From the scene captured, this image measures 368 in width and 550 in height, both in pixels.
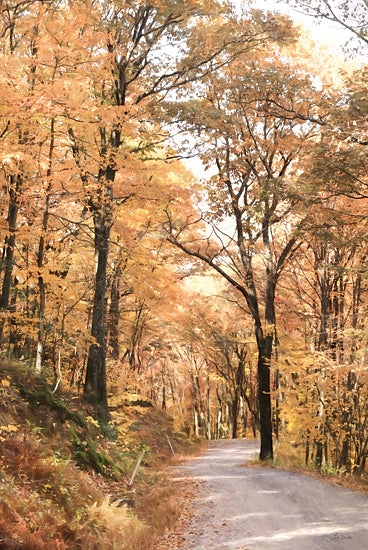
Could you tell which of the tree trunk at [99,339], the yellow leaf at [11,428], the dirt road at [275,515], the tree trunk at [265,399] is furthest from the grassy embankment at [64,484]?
the tree trunk at [265,399]

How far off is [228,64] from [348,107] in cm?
542

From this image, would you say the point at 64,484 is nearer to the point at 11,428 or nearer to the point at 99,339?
the point at 11,428

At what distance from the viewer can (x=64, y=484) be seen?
6309 mm

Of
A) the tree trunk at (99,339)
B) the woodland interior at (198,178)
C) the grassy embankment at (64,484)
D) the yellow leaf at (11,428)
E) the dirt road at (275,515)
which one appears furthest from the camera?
the tree trunk at (99,339)

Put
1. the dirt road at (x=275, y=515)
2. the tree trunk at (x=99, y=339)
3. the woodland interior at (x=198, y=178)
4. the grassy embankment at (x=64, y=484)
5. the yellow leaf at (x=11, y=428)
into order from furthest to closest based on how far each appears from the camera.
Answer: the tree trunk at (x=99, y=339) < the woodland interior at (x=198, y=178) < the yellow leaf at (x=11, y=428) < the dirt road at (x=275, y=515) < the grassy embankment at (x=64, y=484)

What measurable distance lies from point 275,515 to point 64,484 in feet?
10.8

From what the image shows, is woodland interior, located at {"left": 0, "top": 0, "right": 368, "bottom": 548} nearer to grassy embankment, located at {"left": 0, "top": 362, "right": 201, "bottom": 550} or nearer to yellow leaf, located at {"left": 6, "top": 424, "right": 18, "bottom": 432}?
grassy embankment, located at {"left": 0, "top": 362, "right": 201, "bottom": 550}

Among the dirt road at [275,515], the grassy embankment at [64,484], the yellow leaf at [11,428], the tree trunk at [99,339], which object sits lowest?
the dirt road at [275,515]

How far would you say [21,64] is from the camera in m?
8.06

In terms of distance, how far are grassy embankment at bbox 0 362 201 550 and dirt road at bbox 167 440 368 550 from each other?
701 mm

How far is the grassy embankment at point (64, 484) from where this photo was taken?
495cm

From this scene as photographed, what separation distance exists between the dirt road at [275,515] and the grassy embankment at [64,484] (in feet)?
2.30

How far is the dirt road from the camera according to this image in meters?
5.73

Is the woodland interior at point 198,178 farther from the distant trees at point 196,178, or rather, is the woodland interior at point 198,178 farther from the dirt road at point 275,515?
the dirt road at point 275,515
